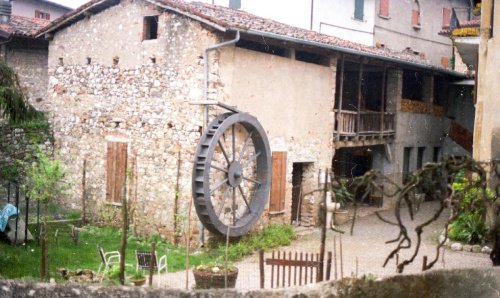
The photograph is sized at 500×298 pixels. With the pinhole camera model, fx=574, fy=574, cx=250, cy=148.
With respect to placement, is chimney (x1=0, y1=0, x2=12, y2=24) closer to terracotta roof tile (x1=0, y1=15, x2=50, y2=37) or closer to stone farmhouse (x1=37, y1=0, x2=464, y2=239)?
terracotta roof tile (x1=0, y1=15, x2=50, y2=37)

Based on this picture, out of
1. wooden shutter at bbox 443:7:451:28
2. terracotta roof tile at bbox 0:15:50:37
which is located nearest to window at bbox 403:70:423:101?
wooden shutter at bbox 443:7:451:28

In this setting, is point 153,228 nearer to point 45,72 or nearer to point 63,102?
point 63,102

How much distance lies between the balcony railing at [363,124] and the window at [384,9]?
665 centimetres

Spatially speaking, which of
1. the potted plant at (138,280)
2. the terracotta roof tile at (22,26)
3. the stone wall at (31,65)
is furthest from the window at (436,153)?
the potted plant at (138,280)

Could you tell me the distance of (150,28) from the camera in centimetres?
1362

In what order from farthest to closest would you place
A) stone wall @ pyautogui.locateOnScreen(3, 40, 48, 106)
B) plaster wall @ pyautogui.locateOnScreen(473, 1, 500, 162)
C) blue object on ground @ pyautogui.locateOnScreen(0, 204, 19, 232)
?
stone wall @ pyautogui.locateOnScreen(3, 40, 48, 106) < plaster wall @ pyautogui.locateOnScreen(473, 1, 500, 162) < blue object on ground @ pyautogui.locateOnScreen(0, 204, 19, 232)

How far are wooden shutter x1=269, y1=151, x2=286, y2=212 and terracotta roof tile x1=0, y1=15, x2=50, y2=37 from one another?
8123 millimetres

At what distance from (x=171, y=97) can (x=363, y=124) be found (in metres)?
6.96

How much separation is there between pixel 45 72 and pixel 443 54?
1898cm

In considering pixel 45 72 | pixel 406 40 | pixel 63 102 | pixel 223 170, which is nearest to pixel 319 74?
pixel 223 170

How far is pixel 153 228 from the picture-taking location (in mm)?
13211

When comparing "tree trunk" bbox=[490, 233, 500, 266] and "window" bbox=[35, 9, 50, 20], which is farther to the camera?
"window" bbox=[35, 9, 50, 20]

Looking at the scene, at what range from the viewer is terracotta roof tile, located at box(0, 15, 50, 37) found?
1688cm

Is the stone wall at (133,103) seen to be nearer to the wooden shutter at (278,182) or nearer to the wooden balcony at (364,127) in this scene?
the wooden shutter at (278,182)
